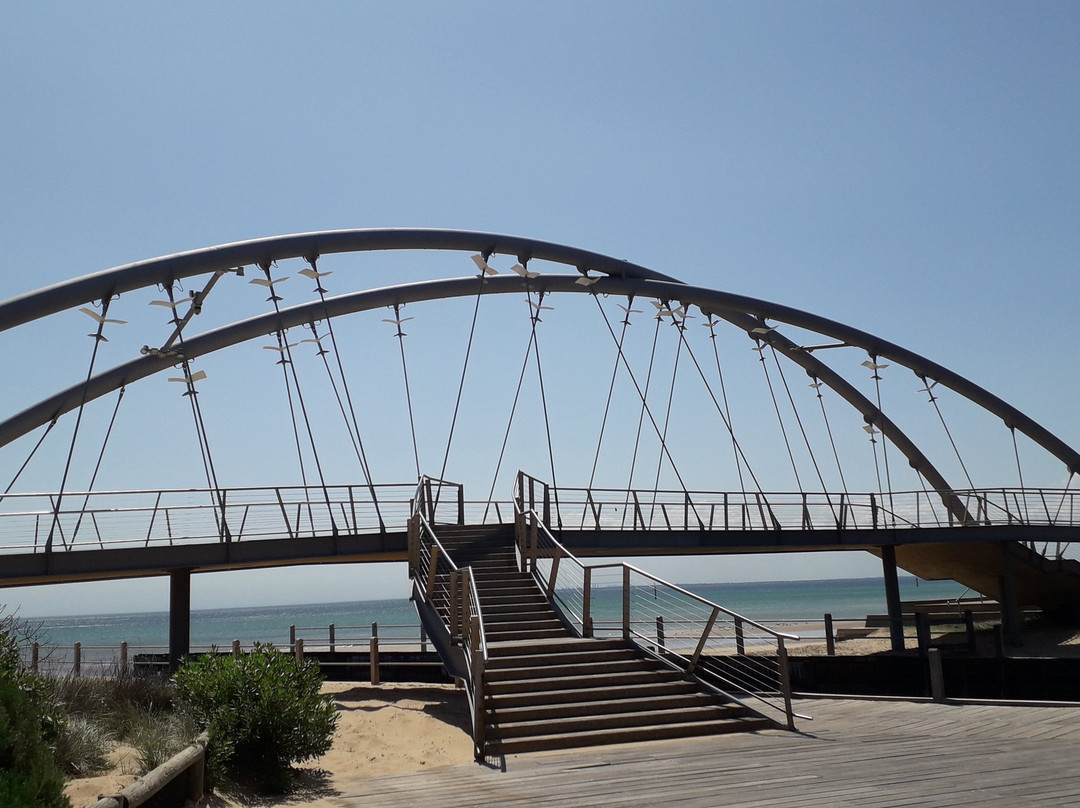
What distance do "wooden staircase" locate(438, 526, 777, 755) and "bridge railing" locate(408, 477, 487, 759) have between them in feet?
1.19

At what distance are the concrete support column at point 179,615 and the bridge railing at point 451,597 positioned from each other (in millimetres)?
5354

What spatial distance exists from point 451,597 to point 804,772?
22.2 ft

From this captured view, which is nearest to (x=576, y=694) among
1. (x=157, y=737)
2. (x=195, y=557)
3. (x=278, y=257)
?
(x=157, y=737)

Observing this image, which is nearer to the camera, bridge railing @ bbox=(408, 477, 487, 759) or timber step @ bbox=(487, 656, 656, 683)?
bridge railing @ bbox=(408, 477, 487, 759)

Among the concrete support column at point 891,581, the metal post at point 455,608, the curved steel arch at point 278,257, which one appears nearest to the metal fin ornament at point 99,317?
the curved steel arch at point 278,257

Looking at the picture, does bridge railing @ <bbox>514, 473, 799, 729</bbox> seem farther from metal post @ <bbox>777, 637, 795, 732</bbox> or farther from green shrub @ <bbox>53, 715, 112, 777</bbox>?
green shrub @ <bbox>53, 715, 112, 777</bbox>

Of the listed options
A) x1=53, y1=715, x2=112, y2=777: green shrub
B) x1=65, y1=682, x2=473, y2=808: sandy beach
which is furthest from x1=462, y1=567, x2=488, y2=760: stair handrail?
x1=53, y1=715, x2=112, y2=777: green shrub

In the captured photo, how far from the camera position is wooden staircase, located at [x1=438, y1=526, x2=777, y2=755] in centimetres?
1110

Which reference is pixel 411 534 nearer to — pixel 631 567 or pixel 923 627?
pixel 631 567

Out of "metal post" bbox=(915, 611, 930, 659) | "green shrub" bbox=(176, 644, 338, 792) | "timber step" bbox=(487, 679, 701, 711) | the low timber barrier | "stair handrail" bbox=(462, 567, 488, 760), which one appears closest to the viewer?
the low timber barrier

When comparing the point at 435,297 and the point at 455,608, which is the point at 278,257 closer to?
the point at 435,297

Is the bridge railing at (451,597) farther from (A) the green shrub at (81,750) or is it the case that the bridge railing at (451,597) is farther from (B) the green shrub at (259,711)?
(A) the green shrub at (81,750)

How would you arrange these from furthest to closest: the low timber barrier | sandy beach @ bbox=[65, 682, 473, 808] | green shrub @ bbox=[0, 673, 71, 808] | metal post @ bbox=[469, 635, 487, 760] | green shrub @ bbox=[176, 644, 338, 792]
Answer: metal post @ bbox=[469, 635, 487, 760]
green shrub @ bbox=[176, 644, 338, 792]
sandy beach @ bbox=[65, 682, 473, 808]
the low timber barrier
green shrub @ bbox=[0, 673, 71, 808]

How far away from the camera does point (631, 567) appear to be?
45.0 ft
